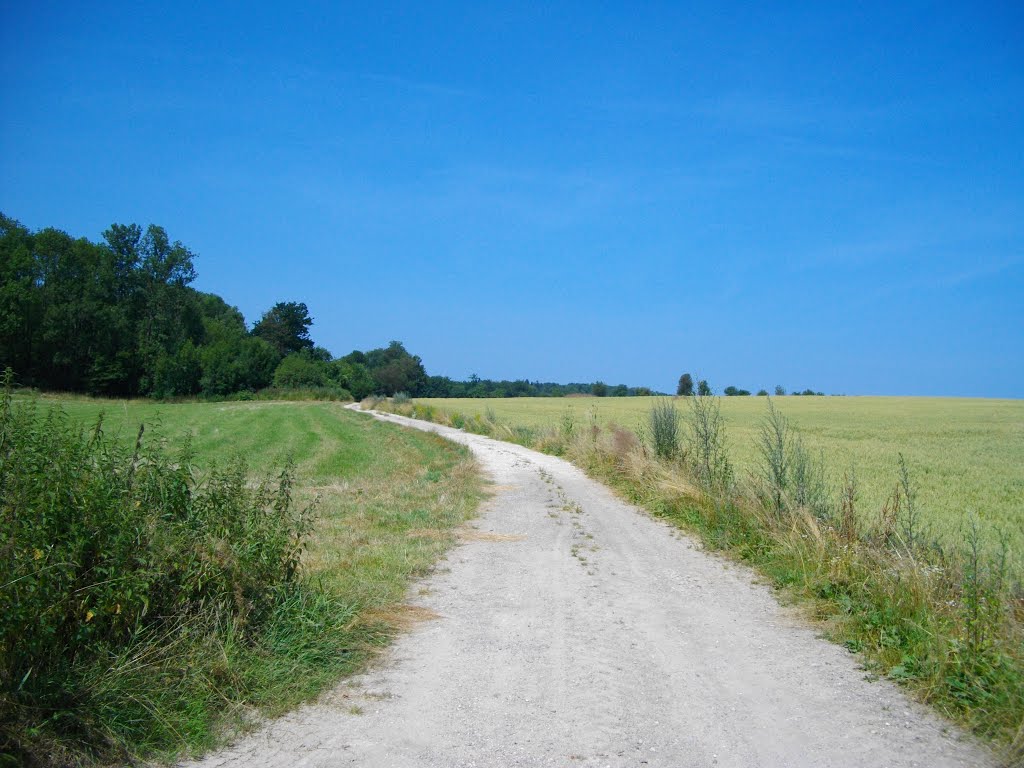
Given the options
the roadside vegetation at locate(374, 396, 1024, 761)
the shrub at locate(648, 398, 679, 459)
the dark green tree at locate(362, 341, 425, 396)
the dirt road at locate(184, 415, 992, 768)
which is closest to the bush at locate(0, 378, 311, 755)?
the dirt road at locate(184, 415, 992, 768)

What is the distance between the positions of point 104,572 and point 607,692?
10.4 ft

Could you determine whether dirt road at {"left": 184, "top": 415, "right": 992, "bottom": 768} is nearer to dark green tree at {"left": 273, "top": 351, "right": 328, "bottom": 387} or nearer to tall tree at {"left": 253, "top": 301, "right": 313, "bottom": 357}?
dark green tree at {"left": 273, "top": 351, "right": 328, "bottom": 387}

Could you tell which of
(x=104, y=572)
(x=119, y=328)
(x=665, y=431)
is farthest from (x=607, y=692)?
(x=119, y=328)

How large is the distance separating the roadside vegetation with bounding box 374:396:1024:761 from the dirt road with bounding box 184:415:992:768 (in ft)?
0.89

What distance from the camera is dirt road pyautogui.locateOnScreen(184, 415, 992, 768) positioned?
3.71 metres

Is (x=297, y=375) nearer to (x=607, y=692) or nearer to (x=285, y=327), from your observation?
(x=285, y=327)

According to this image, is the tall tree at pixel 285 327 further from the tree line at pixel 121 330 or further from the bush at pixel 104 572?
the bush at pixel 104 572

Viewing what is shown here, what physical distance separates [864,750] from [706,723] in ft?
2.78

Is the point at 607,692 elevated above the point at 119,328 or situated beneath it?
situated beneath

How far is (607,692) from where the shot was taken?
4.52 metres

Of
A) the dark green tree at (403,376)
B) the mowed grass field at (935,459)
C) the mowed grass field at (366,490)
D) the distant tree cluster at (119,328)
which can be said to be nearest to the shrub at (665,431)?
the mowed grass field at (935,459)

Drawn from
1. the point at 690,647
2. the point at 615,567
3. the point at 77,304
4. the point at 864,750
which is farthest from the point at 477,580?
the point at 77,304

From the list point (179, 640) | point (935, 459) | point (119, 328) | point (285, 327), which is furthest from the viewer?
point (285, 327)

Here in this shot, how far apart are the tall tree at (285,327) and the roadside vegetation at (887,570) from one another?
10716 centimetres
